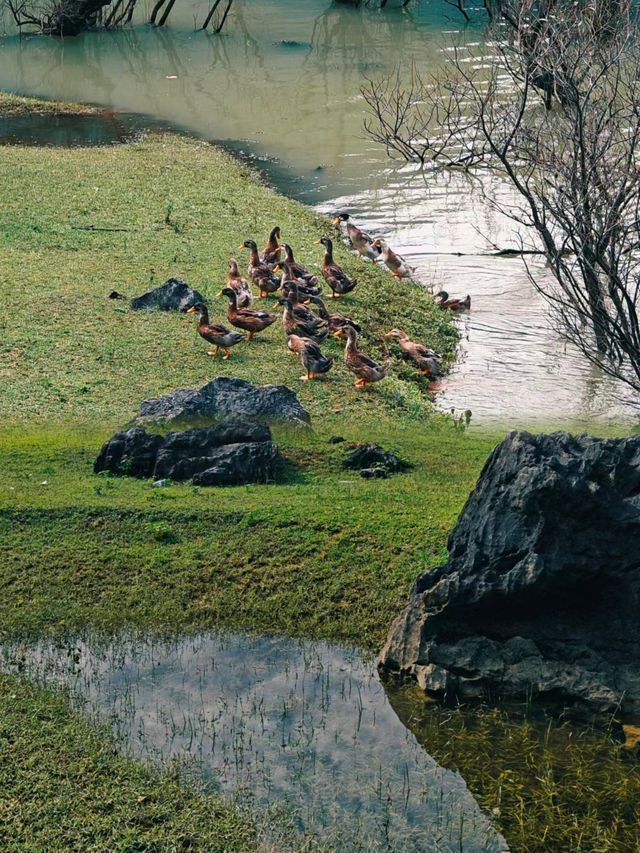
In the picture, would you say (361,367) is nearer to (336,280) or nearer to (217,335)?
(217,335)

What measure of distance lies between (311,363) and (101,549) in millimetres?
Result: 5909

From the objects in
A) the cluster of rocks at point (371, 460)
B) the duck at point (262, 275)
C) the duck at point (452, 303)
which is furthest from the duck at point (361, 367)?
the duck at point (452, 303)

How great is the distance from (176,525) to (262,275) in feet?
30.1

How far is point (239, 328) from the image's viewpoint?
61.1 feet

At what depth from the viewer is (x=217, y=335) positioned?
17.4 meters

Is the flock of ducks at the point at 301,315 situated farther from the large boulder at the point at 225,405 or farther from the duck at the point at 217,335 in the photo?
the large boulder at the point at 225,405

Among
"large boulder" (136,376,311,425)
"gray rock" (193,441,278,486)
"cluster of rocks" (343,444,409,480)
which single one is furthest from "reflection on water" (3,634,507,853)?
"large boulder" (136,376,311,425)

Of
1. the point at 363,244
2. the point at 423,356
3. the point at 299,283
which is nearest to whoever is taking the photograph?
the point at 423,356

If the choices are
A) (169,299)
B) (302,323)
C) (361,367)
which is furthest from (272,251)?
(361,367)

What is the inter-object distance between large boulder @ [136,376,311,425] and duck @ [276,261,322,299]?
499 centimetres

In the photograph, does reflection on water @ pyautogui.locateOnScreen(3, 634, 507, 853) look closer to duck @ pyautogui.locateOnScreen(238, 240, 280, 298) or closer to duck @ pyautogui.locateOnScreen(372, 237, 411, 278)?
duck @ pyautogui.locateOnScreen(238, 240, 280, 298)

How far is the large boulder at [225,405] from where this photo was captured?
14523 millimetres

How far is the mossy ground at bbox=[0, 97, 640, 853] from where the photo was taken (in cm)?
841

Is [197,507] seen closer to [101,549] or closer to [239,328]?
[101,549]
